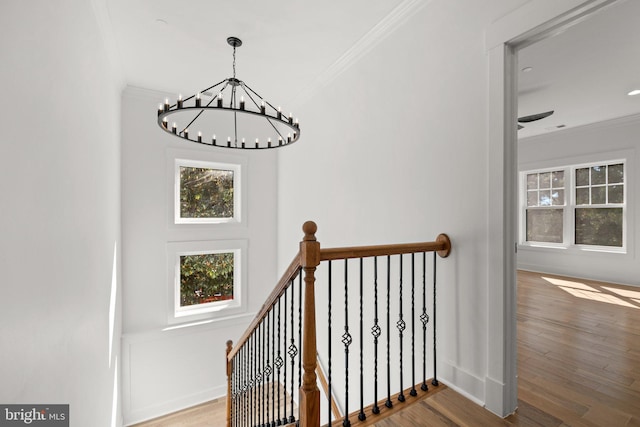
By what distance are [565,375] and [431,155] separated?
1.79 meters

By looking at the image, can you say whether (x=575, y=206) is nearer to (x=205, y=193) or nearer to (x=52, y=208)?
(x=205, y=193)

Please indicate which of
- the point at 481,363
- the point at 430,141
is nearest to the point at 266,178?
the point at 430,141

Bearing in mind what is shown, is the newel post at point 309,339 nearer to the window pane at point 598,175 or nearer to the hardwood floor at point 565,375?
the hardwood floor at point 565,375

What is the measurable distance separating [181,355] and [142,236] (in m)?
1.70

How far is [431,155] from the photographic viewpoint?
216 cm

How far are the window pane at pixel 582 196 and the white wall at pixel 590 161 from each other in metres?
0.51

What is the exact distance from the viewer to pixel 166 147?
4066 millimetres

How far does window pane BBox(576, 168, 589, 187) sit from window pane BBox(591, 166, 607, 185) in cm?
8

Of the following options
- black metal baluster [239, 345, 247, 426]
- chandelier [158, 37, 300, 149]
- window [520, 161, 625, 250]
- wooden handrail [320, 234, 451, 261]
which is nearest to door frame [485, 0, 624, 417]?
wooden handrail [320, 234, 451, 261]

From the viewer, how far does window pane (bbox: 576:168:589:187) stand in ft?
17.3

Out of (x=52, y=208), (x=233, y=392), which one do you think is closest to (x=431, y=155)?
(x=52, y=208)

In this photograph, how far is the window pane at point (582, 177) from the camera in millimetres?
5262

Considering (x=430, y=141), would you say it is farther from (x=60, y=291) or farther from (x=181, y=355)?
(x=181, y=355)

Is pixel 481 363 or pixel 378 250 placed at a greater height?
pixel 378 250
